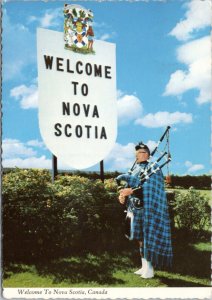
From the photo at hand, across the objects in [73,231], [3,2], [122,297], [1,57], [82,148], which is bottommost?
[122,297]

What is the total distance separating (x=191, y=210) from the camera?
6.84m

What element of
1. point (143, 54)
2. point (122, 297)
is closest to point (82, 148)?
point (143, 54)

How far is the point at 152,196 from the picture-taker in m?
6.64

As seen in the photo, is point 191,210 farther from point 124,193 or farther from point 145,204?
point 124,193

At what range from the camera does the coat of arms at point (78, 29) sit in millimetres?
6574

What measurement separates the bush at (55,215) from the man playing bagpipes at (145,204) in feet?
0.57

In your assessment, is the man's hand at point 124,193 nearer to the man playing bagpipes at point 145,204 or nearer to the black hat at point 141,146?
the man playing bagpipes at point 145,204

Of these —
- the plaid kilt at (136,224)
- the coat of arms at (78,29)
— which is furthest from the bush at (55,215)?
the coat of arms at (78,29)

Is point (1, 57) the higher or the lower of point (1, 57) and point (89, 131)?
the higher

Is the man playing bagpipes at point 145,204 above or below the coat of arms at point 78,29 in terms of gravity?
below

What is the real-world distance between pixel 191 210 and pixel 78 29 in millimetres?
2903

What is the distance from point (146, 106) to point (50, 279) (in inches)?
101

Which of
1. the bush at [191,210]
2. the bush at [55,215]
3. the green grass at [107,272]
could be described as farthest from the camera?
the bush at [191,210]

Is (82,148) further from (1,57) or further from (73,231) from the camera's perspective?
(1,57)
